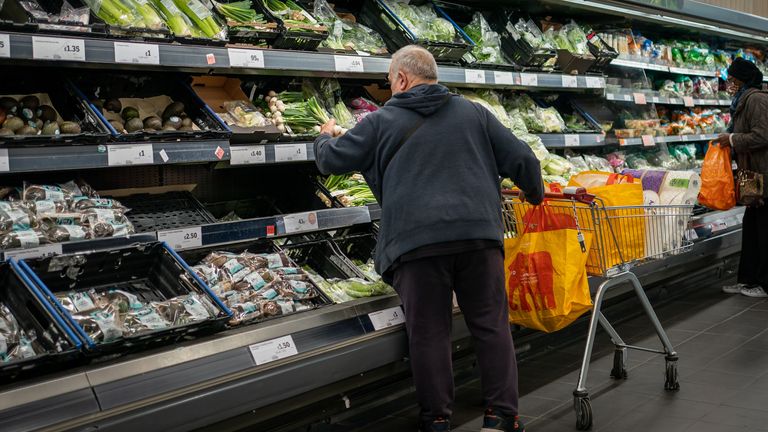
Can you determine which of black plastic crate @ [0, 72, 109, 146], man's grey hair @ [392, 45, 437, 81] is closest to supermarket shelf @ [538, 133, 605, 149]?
man's grey hair @ [392, 45, 437, 81]

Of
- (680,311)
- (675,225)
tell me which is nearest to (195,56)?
(675,225)

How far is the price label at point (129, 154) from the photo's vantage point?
9.36 ft

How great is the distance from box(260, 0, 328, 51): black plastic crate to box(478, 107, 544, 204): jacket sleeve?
91 cm

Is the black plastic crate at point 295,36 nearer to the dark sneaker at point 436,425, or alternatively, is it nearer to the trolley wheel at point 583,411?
the dark sneaker at point 436,425

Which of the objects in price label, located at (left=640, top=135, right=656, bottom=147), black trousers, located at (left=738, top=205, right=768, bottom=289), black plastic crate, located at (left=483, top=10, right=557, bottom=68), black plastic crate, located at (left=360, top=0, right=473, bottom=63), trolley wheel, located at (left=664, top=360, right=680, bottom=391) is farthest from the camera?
price label, located at (left=640, top=135, right=656, bottom=147)

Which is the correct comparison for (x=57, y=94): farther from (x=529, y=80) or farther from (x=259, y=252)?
(x=529, y=80)

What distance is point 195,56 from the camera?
309 centimetres

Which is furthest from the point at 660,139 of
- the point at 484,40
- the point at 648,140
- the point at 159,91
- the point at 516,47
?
the point at 159,91

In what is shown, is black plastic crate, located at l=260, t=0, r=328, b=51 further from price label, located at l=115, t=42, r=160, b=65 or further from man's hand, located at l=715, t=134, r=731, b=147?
man's hand, located at l=715, t=134, r=731, b=147

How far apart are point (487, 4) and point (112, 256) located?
11.2ft

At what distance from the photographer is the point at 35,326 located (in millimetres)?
2475

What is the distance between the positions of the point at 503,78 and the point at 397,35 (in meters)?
0.75

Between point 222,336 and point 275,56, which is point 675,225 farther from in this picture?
point 222,336

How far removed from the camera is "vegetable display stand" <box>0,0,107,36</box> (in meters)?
2.64
